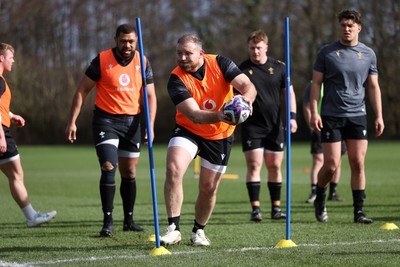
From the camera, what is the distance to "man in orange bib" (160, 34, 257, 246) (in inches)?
302

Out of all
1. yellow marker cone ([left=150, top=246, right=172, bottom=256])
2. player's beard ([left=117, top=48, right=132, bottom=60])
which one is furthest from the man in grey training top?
yellow marker cone ([left=150, top=246, right=172, bottom=256])

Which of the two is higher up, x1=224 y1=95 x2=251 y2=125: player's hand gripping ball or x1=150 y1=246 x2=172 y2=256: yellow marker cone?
x1=224 y1=95 x2=251 y2=125: player's hand gripping ball

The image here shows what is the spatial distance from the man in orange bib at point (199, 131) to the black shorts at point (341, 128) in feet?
6.65

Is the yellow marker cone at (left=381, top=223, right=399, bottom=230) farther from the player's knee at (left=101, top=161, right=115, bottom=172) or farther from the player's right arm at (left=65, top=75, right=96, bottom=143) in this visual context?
the player's right arm at (left=65, top=75, right=96, bottom=143)

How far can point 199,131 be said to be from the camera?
7863 millimetres

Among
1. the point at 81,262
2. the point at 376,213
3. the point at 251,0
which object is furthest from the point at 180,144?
the point at 251,0

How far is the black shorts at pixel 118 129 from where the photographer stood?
916 centimetres

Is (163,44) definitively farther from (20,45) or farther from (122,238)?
(122,238)

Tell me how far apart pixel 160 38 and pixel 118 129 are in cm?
4751

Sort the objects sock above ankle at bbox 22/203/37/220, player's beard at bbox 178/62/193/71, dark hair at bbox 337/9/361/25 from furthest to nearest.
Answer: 1. sock above ankle at bbox 22/203/37/220
2. dark hair at bbox 337/9/361/25
3. player's beard at bbox 178/62/193/71

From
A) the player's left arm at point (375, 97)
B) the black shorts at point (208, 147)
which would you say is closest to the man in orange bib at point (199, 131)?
the black shorts at point (208, 147)

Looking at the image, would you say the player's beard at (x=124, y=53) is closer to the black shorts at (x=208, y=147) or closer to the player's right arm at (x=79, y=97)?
the player's right arm at (x=79, y=97)

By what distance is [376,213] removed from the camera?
430 inches

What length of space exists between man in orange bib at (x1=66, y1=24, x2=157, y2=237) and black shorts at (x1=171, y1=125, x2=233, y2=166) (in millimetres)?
1384
